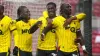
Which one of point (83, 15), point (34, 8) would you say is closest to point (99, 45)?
point (34, 8)

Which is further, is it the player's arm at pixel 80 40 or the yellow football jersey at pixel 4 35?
the yellow football jersey at pixel 4 35

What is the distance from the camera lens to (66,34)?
953 centimetres

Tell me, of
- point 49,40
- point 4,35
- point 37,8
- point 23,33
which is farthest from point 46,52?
point 37,8

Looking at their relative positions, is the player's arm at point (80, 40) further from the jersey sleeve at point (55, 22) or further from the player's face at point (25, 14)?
the player's face at point (25, 14)

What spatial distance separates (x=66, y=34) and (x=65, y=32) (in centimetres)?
5

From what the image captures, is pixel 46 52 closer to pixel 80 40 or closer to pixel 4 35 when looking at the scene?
pixel 80 40

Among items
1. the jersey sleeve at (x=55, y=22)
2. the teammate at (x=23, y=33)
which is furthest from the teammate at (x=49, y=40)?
the teammate at (x=23, y=33)

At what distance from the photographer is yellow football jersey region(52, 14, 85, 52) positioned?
9492 millimetres

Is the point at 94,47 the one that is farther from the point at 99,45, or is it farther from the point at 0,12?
the point at 0,12

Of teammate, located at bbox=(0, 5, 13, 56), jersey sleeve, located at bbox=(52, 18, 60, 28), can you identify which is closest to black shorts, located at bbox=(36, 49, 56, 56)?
jersey sleeve, located at bbox=(52, 18, 60, 28)

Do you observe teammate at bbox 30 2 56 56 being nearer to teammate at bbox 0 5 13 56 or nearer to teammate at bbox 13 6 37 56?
teammate at bbox 13 6 37 56

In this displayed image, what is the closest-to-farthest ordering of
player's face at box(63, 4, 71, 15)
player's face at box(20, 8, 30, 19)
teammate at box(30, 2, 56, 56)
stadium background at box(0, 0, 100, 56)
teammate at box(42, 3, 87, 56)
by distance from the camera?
1. teammate at box(42, 3, 87, 56)
2. player's face at box(63, 4, 71, 15)
3. teammate at box(30, 2, 56, 56)
4. player's face at box(20, 8, 30, 19)
5. stadium background at box(0, 0, 100, 56)

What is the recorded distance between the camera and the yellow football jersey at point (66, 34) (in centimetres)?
949

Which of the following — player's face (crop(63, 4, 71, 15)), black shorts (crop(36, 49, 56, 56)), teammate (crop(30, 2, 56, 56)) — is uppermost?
player's face (crop(63, 4, 71, 15))
